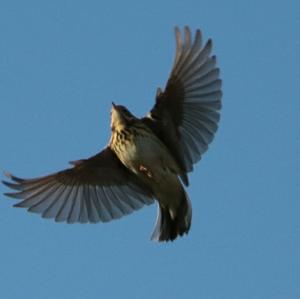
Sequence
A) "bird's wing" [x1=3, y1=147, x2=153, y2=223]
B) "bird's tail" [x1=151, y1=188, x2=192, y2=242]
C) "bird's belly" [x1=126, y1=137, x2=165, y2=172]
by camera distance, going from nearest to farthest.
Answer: "bird's belly" [x1=126, y1=137, x2=165, y2=172]
"bird's tail" [x1=151, y1=188, x2=192, y2=242]
"bird's wing" [x1=3, y1=147, x2=153, y2=223]

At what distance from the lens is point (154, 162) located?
19.2 m

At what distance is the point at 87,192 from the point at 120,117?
1.70m

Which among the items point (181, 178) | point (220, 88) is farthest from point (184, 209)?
point (220, 88)

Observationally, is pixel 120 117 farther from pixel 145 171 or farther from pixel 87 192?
pixel 87 192

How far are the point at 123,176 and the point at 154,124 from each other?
47.9 inches

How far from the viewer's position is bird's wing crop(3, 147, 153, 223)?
20391 mm

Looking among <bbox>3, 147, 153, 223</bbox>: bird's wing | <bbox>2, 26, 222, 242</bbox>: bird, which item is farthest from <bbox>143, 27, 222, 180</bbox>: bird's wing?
<bbox>3, 147, 153, 223</bbox>: bird's wing

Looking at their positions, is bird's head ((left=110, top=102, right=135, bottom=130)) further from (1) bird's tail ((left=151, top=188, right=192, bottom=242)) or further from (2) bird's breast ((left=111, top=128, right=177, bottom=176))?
(1) bird's tail ((left=151, top=188, right=192, bottom=242))

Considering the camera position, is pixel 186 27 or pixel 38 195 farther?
pixel 38 195

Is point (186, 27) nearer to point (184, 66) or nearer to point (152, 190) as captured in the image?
point (184, 66)

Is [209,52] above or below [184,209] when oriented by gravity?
above

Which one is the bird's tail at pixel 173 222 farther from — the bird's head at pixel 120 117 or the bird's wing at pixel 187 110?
the bird's head at pixel 120 117

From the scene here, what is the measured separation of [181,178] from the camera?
1967 centimetres

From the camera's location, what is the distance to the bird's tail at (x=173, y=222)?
19875 millimetres
